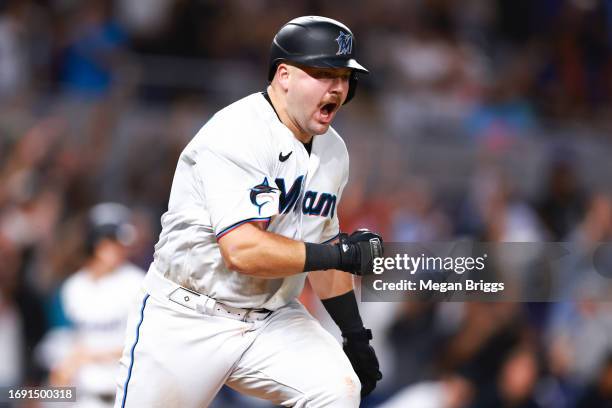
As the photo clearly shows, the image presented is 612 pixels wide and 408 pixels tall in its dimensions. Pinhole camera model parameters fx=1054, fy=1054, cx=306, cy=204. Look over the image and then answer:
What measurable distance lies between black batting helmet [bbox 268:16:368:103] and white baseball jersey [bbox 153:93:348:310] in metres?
0.26

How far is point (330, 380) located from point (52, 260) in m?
4.67

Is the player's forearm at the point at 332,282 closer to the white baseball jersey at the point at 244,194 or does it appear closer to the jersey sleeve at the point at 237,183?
the white baseball jersey at the point at 244,194

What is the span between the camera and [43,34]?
9.66m

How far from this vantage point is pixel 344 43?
3719 millimetres

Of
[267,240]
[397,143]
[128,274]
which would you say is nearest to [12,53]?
[397,143]

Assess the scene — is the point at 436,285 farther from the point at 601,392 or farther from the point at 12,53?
the point at 12,53

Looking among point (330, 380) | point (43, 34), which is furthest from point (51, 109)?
point (330, 380)

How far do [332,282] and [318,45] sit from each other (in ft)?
3.32

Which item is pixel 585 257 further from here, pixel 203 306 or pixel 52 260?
pixel 52 260

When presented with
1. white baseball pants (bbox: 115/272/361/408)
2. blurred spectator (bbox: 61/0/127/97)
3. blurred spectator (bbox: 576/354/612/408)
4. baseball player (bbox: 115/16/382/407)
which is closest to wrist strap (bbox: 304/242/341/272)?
baseball player (bbox: 115/16/382/407)

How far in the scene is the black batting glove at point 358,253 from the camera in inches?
141

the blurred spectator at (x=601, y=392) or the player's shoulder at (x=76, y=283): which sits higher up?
the player's shoulder at (x=76, y=283)

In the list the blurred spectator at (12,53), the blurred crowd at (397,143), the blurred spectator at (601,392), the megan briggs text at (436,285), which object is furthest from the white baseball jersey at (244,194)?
the blurred spectator at (12,53)

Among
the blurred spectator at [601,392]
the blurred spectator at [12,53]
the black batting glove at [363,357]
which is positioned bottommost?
the blurred spectator at [601,392]
